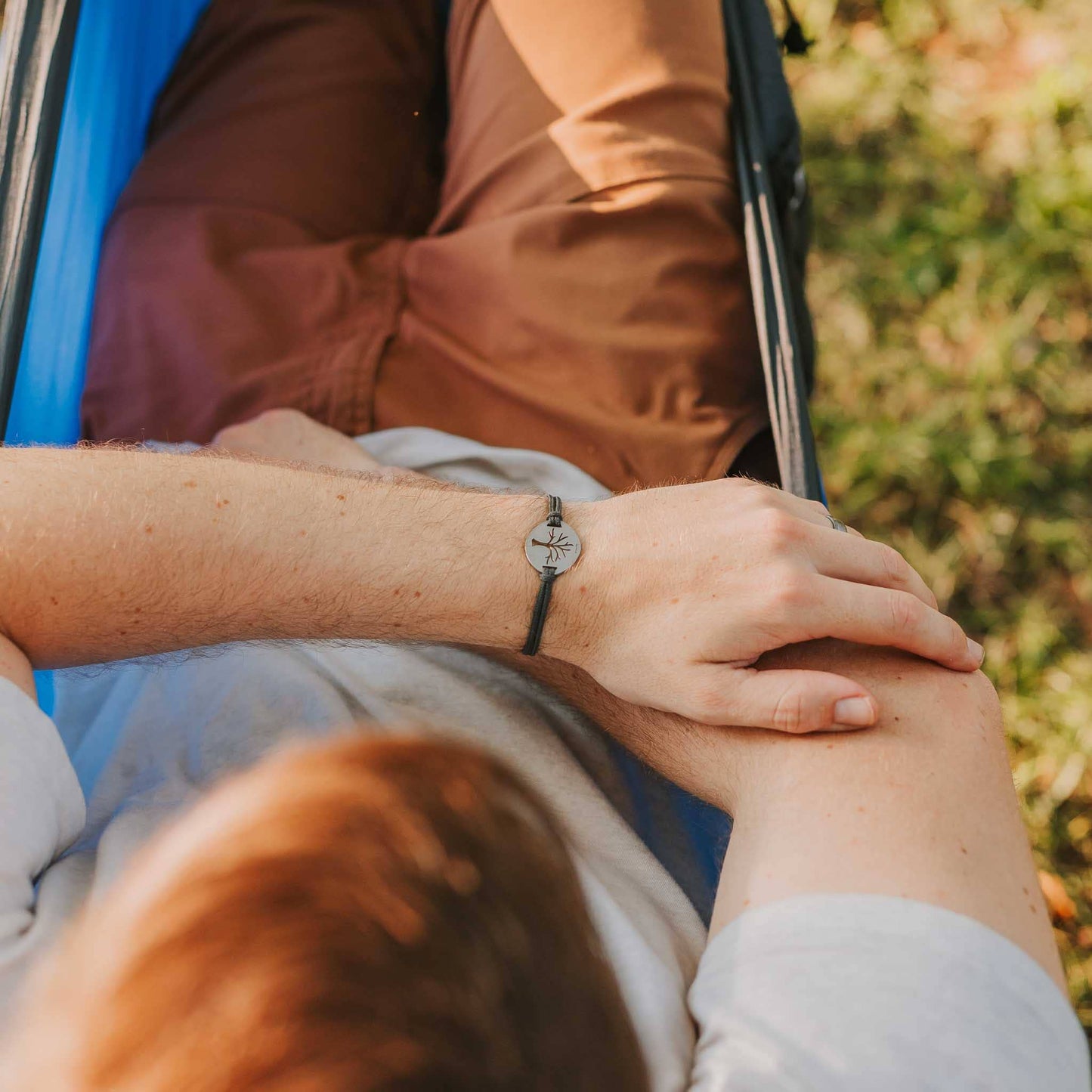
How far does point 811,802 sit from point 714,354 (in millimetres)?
636

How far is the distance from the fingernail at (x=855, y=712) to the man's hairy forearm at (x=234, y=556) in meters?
0.30

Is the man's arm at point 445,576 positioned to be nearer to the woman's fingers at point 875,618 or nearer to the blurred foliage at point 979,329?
the woman's fingers at point 875,618

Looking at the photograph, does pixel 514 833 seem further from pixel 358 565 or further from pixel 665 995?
pixel 358 565

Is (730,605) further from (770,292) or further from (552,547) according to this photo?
(770,292)

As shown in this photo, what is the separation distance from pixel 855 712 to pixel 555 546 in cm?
32

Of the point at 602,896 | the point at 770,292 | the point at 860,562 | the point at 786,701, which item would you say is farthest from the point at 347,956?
the point at 770,292

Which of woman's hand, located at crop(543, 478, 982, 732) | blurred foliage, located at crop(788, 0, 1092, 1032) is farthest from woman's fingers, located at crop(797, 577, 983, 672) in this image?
blurred foliage, located at crop(788, 0, 1092, 1032)

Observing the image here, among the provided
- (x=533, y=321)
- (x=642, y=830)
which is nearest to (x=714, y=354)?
(x=533, y=321)

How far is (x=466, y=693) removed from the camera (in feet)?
3.24

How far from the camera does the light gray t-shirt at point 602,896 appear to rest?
0.63 metres

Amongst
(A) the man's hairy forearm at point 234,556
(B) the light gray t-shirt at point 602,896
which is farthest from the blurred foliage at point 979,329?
(A) the man's hairy forearm at point 234,556

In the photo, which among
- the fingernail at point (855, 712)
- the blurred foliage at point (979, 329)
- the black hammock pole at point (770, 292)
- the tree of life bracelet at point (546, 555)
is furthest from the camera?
the blurred foliage at point (979, 329)

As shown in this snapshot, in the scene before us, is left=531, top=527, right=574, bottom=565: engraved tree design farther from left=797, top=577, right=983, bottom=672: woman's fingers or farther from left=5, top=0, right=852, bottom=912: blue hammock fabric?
left=5, top=0, right=852, bottom=912: blue hammock fabric

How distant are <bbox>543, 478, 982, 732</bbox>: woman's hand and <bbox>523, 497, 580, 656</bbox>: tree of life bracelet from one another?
0.4 inches
